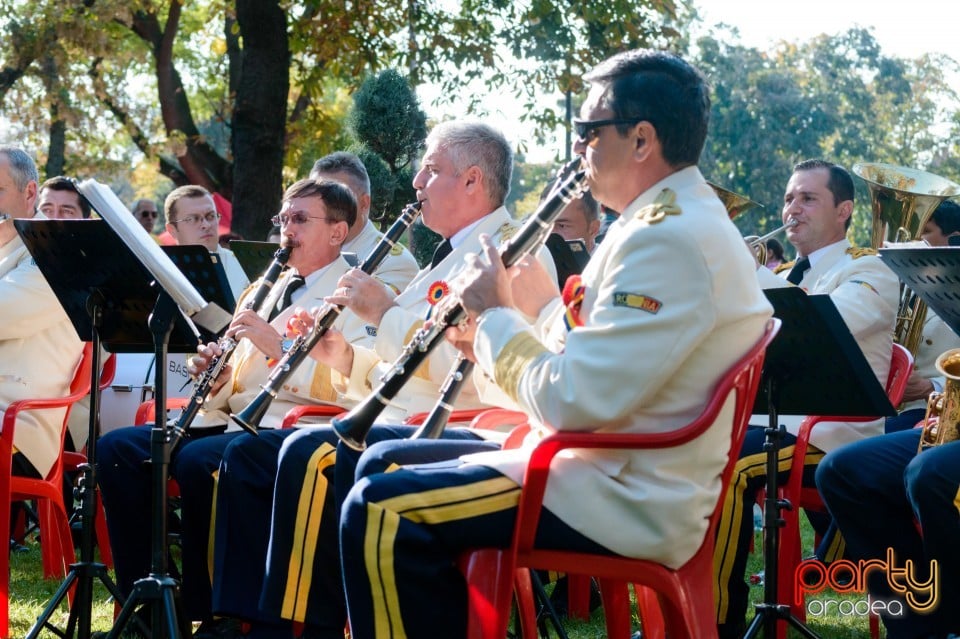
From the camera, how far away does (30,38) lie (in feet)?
52.4

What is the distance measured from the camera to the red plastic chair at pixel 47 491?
5008mm

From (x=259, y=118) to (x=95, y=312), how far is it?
836cm

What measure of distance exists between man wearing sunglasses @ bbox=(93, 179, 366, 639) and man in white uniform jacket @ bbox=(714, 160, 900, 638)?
1.66 meters

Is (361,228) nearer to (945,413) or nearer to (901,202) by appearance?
(901,202)

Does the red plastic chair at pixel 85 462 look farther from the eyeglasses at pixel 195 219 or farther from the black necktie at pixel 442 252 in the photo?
the eyeglasses at pixel 195 219

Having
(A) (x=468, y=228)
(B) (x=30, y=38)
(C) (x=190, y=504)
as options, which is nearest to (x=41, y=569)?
(C) (x=190, y=504)

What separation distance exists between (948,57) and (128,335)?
42140mm

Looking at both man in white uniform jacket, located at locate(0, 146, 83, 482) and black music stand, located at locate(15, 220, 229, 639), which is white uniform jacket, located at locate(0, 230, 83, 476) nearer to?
man in white uniform jacket, located at locate(0, 146, 83, 482)

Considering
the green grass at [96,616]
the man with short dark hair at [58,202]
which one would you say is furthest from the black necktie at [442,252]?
the man with short dark hair at [58,202]

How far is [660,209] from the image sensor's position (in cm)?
299

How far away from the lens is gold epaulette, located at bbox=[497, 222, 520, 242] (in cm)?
471

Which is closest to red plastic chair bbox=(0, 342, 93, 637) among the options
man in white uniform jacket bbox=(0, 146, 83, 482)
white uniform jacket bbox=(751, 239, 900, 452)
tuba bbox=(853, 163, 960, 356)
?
man in white uniform jacket bbox=(0, 146, 83, 482)

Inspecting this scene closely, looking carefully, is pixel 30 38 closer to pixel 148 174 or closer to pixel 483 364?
pixel 148 174

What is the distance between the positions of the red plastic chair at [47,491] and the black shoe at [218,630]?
764 millimetres
